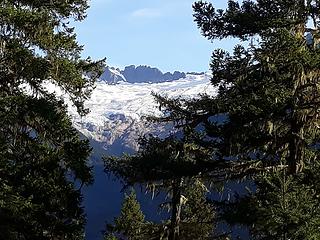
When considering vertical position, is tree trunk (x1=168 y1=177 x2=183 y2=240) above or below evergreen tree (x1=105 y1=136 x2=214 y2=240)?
below

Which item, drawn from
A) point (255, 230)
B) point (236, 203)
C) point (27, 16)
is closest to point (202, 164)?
point (236, 203)

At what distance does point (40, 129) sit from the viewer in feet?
57.0

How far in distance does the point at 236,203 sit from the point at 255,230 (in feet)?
4.76

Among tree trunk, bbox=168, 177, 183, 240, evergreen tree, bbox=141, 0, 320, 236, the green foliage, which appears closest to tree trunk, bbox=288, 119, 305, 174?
evergreen tree, bbox=141, 0, 320, 236

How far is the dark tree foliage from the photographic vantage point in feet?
54.2

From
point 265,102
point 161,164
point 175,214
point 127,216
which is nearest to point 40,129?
point 161,164

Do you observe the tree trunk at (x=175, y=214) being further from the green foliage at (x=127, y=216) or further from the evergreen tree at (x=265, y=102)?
A: the green foliage at (x=127, y=216)

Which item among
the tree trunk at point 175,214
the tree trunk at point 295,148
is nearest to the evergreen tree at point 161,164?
the tree trunk at point 175,214

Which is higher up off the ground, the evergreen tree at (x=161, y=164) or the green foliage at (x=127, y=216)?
the evergreen tree at (x=161, y=164)

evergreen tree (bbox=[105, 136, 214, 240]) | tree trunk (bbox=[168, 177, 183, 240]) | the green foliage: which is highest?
evergreen tree (bbox=[105, 136, 214, 240])

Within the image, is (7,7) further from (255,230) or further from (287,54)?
(255,230)

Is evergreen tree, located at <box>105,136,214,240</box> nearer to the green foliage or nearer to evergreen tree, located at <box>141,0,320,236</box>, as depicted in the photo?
evergreen tree, located at <box>141,0,320,236</box>

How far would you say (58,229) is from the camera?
57.8 feet

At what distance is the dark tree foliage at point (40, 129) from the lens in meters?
16.5
